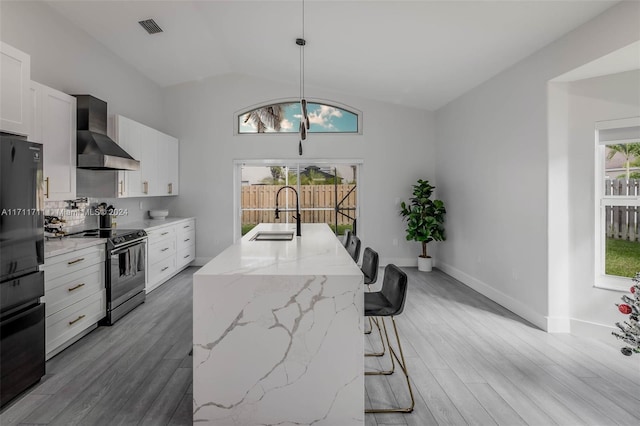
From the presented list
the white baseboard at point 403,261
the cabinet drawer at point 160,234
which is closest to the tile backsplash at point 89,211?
the cabinet drawer at point 160,234

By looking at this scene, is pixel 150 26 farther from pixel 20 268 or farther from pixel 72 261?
pixel 20 268

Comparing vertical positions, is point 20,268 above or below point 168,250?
above

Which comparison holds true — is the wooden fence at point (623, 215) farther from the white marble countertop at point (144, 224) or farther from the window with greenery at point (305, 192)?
the white marble countertop at point (144, 224)

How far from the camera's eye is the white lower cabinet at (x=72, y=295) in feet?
9.10

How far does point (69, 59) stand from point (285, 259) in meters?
3.66

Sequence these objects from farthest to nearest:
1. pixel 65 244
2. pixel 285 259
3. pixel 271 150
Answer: pixel 271 150 → pixel 65 244 → pixel 285 259

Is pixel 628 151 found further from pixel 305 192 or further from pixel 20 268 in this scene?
pixel 20 268

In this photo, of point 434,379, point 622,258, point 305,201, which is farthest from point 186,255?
point 622,258

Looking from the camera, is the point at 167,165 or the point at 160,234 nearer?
the point at 160,234

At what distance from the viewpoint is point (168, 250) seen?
5164mm

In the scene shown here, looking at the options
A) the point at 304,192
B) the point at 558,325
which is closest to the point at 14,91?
the point at 304,192

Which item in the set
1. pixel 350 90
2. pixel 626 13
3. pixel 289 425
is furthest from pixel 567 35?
pixel 289 425

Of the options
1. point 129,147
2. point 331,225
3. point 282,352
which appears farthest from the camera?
point 331,225

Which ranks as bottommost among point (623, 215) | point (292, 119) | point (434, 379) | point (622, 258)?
point (434, 379)
